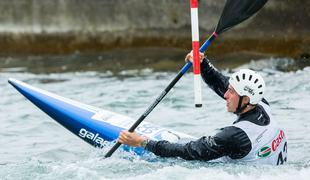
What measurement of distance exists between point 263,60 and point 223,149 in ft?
22.1

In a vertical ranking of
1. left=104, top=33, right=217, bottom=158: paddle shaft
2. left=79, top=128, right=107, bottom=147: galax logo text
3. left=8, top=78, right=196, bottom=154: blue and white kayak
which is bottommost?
left=79, top=128, right=107, bottom=147: galax logo text

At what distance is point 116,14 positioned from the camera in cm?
1455

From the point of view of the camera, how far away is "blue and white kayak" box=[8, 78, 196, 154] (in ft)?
27.1

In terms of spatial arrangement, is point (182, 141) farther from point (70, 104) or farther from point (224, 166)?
point (70, 104)

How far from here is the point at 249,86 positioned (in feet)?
23.2

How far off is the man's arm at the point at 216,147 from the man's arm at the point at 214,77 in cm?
118

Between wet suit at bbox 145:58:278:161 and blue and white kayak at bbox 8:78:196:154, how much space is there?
2.42 feet

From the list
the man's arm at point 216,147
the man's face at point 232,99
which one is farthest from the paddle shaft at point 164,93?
the man's face at point 232,99

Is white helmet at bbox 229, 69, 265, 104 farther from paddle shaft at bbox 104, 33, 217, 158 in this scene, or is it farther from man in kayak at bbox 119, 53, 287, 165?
paddle shaft at bbox 104, 33, 217, 158

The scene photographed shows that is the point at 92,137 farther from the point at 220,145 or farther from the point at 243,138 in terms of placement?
the point at 243,138

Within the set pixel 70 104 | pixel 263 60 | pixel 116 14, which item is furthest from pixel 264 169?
pixel 116 14

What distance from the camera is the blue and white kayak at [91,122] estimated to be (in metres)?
8.26

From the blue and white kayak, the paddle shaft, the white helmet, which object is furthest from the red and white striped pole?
the blue and white kayak

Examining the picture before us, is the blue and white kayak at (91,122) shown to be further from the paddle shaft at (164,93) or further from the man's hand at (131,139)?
the man's hand at (131,139)
